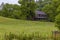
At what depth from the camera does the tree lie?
46.5 metres

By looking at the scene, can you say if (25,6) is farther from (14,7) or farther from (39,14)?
(39,14)

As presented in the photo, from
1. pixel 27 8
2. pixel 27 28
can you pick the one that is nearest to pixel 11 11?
pixel 27 8

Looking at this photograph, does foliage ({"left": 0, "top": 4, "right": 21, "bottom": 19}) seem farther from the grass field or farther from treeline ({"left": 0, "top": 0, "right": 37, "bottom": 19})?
the grass field

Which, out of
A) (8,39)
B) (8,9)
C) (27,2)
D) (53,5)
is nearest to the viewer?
(8,39)

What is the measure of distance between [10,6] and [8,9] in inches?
54.5

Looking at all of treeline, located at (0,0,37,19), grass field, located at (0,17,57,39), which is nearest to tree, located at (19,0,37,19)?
treeline, located at (0,0,37,19)

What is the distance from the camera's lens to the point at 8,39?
→ 1284cm

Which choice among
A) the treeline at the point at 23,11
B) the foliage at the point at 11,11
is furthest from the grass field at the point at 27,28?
the foliage at the point at 11,11

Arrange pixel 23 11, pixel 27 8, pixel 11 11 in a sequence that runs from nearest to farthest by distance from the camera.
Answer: pixel 23 11 < pixel 27 8 < pixel 11 11

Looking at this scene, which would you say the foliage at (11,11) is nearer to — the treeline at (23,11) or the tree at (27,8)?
the treeline at (23,11)

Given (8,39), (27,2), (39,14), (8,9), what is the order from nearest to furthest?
(8,39), (27,2), (8,9), (39,14)

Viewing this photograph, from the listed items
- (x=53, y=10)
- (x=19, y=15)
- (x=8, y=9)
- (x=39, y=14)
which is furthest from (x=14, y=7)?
(x=39, y=14)

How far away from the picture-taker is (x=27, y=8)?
46.9 metres

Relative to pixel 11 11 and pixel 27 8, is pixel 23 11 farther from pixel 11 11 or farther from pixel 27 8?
pixel 11 11
